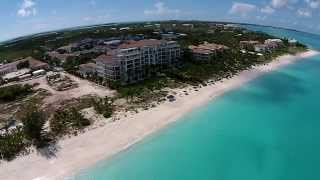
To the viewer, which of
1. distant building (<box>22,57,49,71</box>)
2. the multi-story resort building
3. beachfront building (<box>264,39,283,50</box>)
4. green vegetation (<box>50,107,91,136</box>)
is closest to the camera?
green vegetation (<box>50,107,91,136</box>)

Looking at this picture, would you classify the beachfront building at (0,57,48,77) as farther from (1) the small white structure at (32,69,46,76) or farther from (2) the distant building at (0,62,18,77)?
(1) the small white structure at (32,69,46,76)

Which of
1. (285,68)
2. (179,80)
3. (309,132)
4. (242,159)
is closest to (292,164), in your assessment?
(242,159)

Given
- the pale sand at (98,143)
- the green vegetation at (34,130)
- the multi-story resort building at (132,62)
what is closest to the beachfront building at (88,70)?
the multi-story resort building at (132,62)

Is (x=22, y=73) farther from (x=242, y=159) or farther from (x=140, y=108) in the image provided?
(x=242, y=159)

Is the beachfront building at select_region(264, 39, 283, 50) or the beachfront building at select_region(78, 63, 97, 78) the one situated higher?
the beachfront building at select_region(264, 39, 283, 50)

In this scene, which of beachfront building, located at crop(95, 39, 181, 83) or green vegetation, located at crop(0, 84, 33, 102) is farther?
beachfront building, located at crop(95, 39, 181, 83)

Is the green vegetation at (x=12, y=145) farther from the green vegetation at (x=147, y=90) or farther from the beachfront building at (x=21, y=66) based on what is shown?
the beachfront building at (x=21, y=66)

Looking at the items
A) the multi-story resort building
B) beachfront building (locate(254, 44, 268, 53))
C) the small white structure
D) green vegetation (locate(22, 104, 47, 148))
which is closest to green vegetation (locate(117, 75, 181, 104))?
the multi-story resort building

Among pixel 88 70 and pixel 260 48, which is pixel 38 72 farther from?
pixel 260 48

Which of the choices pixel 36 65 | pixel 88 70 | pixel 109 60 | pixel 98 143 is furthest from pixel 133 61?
pixel 36 65
